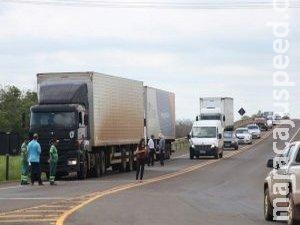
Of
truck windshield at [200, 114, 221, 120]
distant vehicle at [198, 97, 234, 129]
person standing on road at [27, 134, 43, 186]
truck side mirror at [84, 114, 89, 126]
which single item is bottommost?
person standing on road at [27, 134, 43, 186]

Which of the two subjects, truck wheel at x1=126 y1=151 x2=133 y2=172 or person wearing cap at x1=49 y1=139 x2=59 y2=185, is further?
truck wheel at x1=126 y1=151 x2=133 y2=172

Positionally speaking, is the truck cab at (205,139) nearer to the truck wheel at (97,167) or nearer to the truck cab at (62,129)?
the truck wheel at (97,167)

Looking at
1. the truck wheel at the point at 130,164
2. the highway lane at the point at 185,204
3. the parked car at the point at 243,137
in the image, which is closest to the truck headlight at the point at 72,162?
the highway lane at the point at 185,204

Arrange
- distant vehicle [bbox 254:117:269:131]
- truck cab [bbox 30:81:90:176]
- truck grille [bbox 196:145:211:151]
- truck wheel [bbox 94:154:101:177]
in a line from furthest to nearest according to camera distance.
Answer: distant vehicle [bbox 254:117:269:131] → truck grille [bbox 196:145:211:151] → truck wheel [bbox 94:154:101:177] → truck cab [bbox 30:81:90:176]

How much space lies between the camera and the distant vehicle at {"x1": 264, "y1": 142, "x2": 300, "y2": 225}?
1440cm

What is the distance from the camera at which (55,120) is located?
1259 inches

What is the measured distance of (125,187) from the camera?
27.2m

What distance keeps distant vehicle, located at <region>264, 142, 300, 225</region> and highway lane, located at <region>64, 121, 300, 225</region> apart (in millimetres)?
526

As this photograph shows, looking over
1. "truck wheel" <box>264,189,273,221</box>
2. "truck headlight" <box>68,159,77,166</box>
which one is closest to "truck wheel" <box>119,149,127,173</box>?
"truck headlight" <box>68,159,77,166</box>

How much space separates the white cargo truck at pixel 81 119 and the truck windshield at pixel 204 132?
1492cm

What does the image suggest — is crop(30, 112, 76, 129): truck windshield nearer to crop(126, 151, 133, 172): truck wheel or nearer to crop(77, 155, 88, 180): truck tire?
crop(77, 155, 88, 180): truck tire

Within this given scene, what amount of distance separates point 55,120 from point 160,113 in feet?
64.6

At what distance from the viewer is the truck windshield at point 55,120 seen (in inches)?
1254

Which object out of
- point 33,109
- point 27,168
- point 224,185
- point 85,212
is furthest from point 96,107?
point 85,212
